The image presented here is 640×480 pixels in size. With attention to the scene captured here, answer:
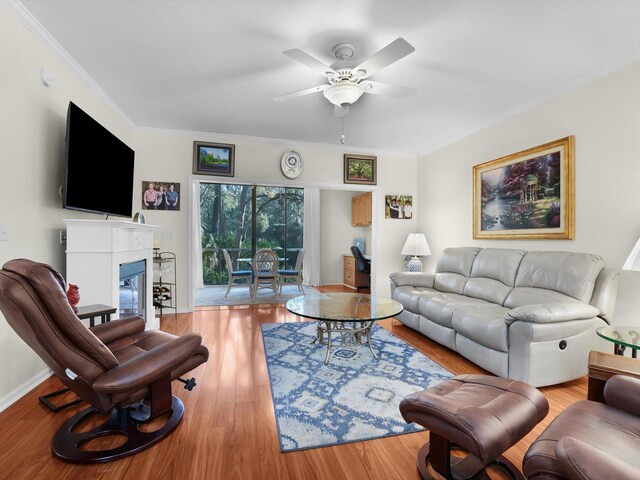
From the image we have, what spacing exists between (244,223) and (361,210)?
2691mm

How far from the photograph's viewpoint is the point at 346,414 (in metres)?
1.99

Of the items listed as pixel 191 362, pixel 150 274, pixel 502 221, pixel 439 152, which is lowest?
pixel 191 362

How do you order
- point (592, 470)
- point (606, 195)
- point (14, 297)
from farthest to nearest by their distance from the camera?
point (606, 195), point (14, 297), point (592, 470)

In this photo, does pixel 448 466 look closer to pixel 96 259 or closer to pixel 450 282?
pixel 450 282

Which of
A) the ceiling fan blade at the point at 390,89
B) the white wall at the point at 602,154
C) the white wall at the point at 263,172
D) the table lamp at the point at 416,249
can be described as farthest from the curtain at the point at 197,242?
the white wall at the point at 602,154

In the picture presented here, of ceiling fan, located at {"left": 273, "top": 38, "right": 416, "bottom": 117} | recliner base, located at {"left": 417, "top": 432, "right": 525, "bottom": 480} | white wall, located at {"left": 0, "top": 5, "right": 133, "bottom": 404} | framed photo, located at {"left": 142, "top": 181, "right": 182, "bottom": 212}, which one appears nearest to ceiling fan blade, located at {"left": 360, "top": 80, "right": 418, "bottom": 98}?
ceiling fan, located at {"left": 273, "top": 38, "right": 416, "bottom": 117}

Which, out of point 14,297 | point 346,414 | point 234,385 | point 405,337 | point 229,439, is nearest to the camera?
point 14,297

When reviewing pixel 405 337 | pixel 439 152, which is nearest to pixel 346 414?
pixel 405 337

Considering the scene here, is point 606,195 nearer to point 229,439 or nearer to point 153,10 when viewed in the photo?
point 229,439

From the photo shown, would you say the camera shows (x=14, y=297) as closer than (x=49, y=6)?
Yes

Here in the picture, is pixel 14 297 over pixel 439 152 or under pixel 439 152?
under

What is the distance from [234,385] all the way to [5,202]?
194 centimetres

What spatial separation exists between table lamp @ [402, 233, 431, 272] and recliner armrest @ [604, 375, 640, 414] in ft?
11.6

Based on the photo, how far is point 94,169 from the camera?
2889 millimetres
